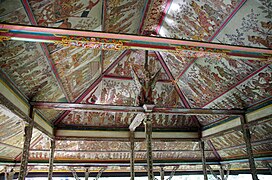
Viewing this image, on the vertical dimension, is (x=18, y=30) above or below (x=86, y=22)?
below

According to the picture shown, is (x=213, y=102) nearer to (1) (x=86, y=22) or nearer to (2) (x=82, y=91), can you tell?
(2) (x=82, y=91)

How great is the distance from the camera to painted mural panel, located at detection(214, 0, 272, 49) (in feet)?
17.7

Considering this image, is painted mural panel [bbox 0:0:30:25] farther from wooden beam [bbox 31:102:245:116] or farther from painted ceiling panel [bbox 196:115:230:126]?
painted ceiling panel [bbox 196:115:230:126]

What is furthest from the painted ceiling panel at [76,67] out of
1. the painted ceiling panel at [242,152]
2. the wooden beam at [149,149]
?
the painted ceiling panel at [242,152]

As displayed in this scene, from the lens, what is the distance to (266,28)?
5.68 meters

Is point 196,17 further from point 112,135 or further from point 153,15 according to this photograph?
point 112,135

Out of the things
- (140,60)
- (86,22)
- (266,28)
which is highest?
(140,60)

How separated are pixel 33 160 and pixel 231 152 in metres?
10.9

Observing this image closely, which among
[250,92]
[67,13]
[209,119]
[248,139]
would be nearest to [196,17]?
[250,92]

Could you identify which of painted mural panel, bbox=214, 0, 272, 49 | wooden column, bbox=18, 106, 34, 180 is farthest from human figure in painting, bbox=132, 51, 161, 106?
wooden column, bbox=18, 106, 34, 180

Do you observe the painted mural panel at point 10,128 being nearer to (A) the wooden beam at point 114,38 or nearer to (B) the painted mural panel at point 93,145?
(B) the painted mural panel at point 93,145

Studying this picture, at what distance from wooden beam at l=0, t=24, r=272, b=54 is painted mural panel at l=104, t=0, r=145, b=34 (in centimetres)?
223

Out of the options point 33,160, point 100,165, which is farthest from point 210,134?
point 33,160

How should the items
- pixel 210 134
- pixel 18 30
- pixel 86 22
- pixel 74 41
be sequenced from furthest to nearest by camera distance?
pixel 210 134 < pixel 86 22 < pixel 74 41 < pixel 18 30
